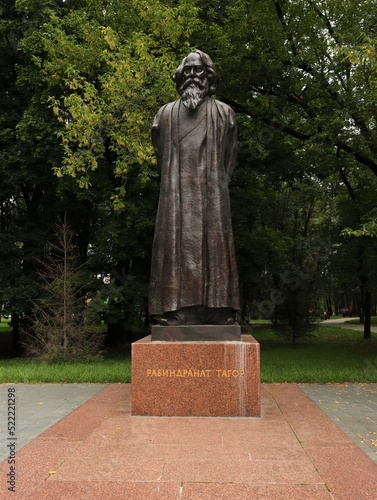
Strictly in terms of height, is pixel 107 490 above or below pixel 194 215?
below

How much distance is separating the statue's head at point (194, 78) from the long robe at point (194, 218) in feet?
0.45

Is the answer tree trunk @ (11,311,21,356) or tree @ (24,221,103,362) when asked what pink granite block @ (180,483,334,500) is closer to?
tree @ (24,221,103,362)

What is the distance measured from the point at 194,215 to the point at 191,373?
6.29 ft

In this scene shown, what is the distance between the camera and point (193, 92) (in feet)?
20.1

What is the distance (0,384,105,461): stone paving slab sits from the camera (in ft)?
18.1

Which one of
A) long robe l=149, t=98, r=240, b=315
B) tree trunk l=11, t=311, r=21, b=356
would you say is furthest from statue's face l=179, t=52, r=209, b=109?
tree trunk l=11, t=311, r=21, b=356

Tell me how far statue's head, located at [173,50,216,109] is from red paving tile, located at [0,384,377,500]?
12.6 ft

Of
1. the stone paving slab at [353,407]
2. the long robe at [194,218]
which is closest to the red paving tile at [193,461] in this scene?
the stone paving slab at [353,407]

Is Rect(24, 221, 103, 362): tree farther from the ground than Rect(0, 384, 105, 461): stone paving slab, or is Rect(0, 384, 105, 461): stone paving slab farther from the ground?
Rect(24, 221, 103, 362): tree

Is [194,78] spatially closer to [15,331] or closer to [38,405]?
[38,405]

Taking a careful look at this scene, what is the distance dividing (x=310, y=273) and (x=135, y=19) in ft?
40.4

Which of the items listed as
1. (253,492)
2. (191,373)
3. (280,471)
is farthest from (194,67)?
(253,492)

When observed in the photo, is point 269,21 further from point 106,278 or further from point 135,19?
point 106,278

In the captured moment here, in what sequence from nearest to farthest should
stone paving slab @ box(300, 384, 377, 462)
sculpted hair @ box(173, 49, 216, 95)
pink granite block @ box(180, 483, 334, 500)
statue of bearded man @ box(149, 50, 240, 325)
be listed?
pink granite block @ box(180, 483, 334, 500)
stone paving slab @ box(300, 384, 377, 462)
statue of bearded man @ box(149, 50, 240, 325)
sculpted hair @ box(173, 49, 216, 95)
